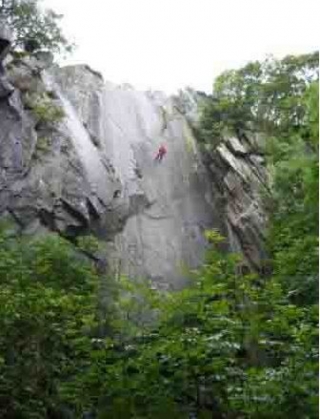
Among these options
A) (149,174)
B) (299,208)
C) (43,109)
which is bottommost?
(299,208)

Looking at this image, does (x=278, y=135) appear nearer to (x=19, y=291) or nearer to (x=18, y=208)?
(x=18, y=208)

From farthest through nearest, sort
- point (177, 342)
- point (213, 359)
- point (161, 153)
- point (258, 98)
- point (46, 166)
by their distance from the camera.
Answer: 1. point (161, 153)
2. point (258, 98)
3. point (46, 166)
4. point (177, 342)
5. point (213, 359)

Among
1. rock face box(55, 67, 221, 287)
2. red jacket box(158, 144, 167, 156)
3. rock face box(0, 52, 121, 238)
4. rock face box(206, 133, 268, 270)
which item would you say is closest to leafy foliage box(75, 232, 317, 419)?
rock face box(0, 52, 121, 238)

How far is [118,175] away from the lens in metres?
23.0

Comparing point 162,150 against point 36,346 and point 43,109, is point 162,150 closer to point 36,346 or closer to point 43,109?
point 43,109

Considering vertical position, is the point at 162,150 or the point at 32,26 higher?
the point at 32,26

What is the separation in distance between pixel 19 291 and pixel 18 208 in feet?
28.8

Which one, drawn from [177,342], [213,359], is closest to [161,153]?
[177,342]

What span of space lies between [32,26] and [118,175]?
7.15m

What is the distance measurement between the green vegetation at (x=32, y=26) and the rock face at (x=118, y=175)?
3.60 ft

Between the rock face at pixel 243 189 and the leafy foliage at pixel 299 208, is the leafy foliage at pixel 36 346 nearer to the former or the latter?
the leafy foliage at pixel 299 208

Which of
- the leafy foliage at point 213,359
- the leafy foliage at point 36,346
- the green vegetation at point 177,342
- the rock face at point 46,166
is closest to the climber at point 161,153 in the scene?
the rock face at point 46,166

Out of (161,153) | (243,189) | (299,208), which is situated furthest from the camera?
(161,153)

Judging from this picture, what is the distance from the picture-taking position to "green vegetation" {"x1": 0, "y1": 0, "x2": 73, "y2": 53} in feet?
76.8
